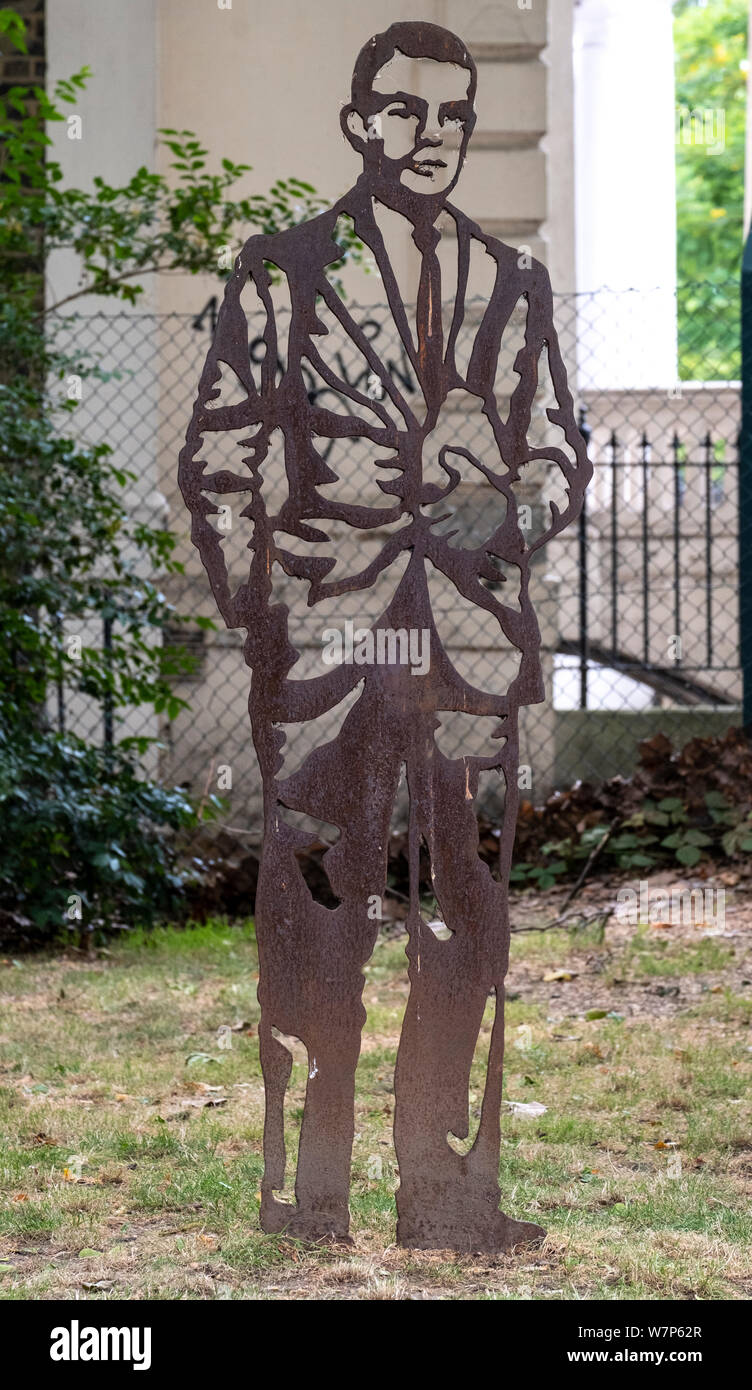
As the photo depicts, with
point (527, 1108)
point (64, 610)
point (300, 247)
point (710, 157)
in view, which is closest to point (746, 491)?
point (64, 610)

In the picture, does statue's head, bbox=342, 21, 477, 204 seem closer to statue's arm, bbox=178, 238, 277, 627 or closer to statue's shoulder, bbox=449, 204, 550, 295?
statue's shoulder, bbox=449, 204, 550, 295

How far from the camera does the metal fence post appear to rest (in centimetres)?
790

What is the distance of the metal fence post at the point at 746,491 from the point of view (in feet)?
25.9

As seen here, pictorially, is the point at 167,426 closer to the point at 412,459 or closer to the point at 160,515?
the point at 160,515

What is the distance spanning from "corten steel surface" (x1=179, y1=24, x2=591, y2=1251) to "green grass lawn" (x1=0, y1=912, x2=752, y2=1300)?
0.64 ft

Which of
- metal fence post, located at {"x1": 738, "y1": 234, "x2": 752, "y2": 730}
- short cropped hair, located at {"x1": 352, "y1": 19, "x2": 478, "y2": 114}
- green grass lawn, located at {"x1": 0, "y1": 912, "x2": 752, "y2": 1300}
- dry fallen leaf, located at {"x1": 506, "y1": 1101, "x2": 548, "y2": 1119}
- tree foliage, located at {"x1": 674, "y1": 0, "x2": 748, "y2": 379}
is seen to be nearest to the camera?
green grass lawn, located at {"x1": 0, "y1": 912, "x2": 752, "y2": 1300}

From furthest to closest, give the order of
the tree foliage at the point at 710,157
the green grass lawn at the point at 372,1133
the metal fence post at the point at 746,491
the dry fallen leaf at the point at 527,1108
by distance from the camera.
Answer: the tree foliage at the point at 710,157 → the metal fence post at the point at 746,491 → the dry fallen leaf at the point at 527,1108 → the green grass lawn at the point at 372,1133

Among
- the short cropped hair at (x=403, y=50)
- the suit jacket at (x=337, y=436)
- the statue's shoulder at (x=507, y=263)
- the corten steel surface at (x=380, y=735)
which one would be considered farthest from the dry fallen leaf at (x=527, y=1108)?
the short cropped hair at (x=403, y=50)

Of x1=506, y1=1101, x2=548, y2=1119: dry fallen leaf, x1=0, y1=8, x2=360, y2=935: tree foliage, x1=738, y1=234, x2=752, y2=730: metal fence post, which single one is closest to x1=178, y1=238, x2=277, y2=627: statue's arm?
x1=506, y1=1101, x2=548, y2=1119: dry fallen leaf

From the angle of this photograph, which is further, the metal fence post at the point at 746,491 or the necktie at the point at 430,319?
the metal fence post at the point at 746,491

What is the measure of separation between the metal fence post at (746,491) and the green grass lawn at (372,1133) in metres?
2.24

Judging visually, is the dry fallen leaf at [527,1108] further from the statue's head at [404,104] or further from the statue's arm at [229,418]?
the statue's head at [404,104]

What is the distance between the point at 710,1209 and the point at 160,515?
5.98 metres

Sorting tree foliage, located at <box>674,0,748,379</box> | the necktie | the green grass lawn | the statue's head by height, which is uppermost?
tree foliage, located at <box>674,0,748,379</box>
